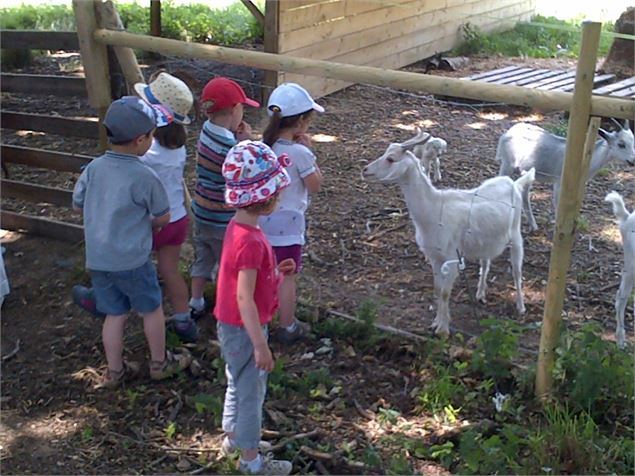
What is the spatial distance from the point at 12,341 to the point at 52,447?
1.18 meters

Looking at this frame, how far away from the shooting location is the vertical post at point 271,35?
31.0 feet

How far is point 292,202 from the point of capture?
4.42 metres

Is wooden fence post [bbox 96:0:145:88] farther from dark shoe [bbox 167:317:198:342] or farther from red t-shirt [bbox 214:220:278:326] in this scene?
red t-shirt [bbox 214:220:278:326]

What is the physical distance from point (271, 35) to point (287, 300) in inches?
222

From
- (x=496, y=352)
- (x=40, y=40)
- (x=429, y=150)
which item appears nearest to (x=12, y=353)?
(x=40, y=40)

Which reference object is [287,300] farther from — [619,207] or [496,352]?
[619,207]

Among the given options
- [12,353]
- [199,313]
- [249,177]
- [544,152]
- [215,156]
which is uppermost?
[249,177]

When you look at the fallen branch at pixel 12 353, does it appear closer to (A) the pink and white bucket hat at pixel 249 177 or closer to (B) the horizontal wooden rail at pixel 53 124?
(B) the horizontal wooden rail at pixel 53 124

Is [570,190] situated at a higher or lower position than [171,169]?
higher

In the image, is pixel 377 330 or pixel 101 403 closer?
pixel 101 403

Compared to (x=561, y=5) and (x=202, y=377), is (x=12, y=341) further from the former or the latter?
(x=561, y=5)

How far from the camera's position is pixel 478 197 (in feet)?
16.9

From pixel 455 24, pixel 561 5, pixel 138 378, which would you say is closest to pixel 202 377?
pixel 138 378

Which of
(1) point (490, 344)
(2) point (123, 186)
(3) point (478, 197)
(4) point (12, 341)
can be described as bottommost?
(4) point (12, 341)
